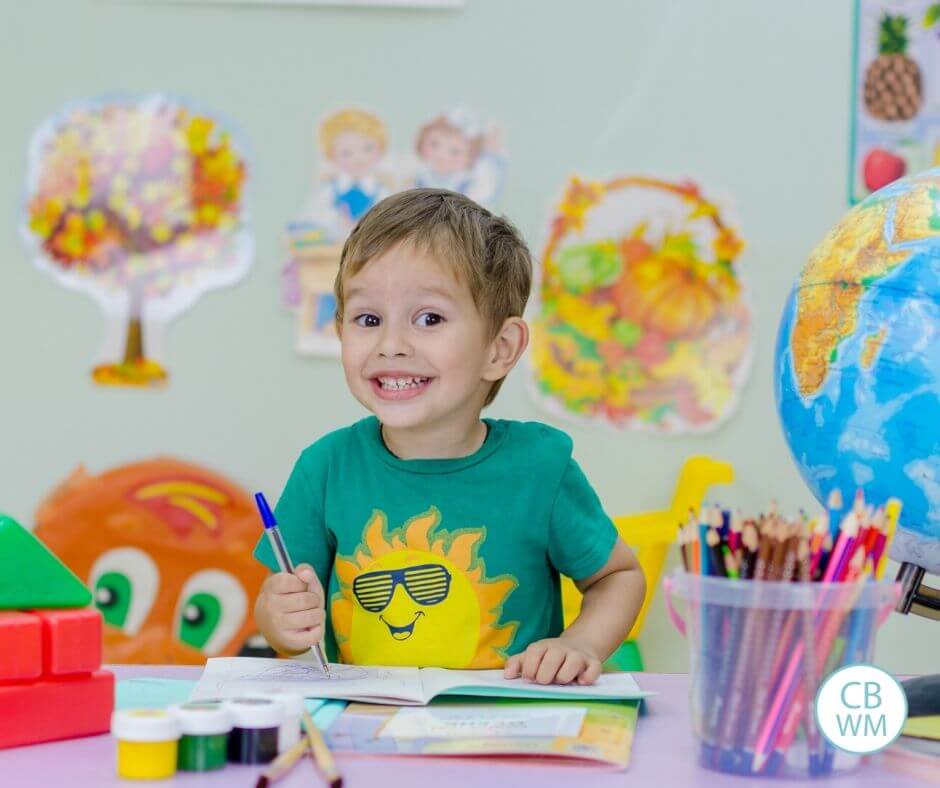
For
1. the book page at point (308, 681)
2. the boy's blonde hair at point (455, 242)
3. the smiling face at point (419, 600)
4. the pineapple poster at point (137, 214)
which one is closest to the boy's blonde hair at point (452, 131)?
the pineapple poster at point (137, 214)

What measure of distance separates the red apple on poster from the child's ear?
42.8 inches

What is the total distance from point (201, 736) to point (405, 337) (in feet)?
1.61

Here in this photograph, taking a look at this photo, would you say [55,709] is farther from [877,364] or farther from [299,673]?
[877,364]

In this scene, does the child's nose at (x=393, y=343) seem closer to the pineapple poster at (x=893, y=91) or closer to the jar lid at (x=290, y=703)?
the jar lid at (x=290, y=703)

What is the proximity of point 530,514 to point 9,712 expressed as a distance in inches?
20.8

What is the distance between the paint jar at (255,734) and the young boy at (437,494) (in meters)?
0.32

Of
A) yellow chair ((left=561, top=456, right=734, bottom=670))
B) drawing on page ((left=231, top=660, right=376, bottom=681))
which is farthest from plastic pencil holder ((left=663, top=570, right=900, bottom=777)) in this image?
yellow chair ((left=561, top=456, right=734, bottom=670))

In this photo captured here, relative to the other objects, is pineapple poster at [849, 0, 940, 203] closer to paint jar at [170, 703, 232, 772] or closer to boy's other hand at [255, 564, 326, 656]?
→ boy's other hand at [255, 564, 326, 656]

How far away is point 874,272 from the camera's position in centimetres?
96

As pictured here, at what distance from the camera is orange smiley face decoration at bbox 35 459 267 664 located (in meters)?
2.03

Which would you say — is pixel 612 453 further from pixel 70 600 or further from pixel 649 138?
pixel 70 600

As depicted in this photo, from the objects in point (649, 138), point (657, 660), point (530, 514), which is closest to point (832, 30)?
point (649, 138)

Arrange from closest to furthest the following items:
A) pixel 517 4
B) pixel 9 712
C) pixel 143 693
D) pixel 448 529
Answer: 1. pixel 9 712
2. pixel 143 693
3. pixel 448 529
4. pixel 517 4

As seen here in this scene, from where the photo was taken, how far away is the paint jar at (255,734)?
2.30ft
